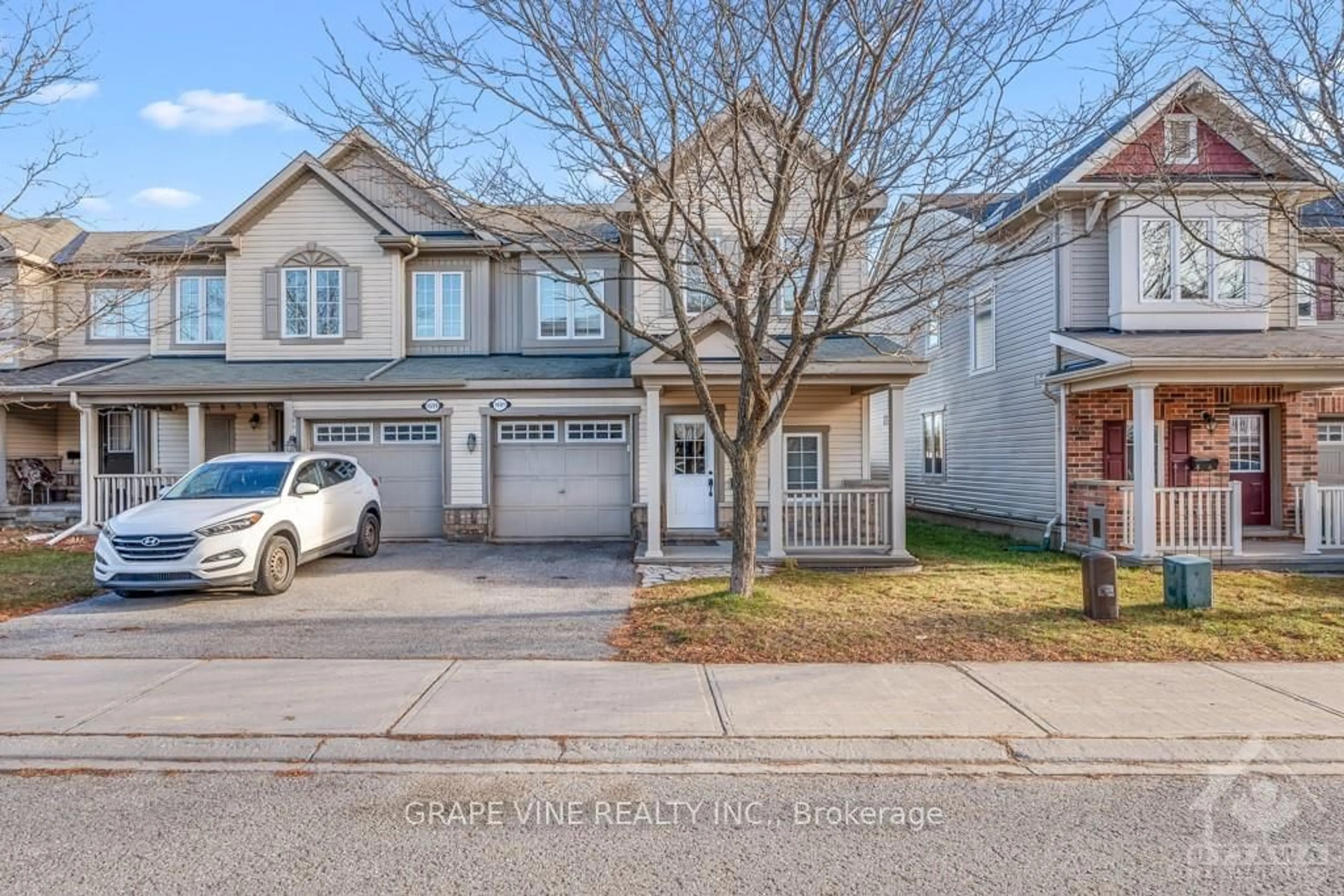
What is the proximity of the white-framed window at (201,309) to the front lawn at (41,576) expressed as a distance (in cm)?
443

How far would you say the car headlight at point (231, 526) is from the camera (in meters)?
8.53

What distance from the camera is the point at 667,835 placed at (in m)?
3.74

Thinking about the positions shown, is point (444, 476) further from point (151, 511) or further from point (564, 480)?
point (151, 511)

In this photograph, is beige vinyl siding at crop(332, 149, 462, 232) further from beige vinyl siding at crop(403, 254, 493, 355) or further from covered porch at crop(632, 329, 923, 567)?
covered porch at crop(632, 329, 923, 567)

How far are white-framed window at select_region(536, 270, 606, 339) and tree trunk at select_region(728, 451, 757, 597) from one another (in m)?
7.43

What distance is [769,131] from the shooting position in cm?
824

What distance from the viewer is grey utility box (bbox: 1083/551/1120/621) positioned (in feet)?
25.3

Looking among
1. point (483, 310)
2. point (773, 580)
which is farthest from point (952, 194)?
point (483, 310)

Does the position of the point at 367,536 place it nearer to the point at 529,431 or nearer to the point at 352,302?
the point at 529,431

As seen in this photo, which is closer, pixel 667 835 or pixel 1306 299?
pixel 667 835

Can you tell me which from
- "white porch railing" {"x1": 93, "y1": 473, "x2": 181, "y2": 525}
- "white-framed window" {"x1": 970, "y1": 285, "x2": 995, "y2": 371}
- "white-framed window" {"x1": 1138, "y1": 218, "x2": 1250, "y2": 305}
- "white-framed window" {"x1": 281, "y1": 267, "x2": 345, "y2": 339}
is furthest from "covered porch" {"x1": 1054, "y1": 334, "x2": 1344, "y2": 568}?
"white porch railing" {"x1": 93, "y1": 473, "x2": 181, "y2": 525}

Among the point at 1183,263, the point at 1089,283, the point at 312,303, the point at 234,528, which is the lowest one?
the point at 234,528

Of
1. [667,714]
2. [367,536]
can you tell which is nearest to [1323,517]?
[667,714]

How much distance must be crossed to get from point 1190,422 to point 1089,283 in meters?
2.78
